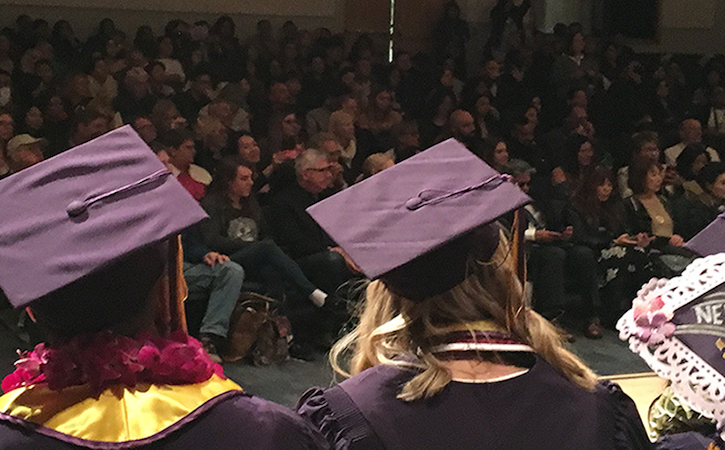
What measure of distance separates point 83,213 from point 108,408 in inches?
11.8

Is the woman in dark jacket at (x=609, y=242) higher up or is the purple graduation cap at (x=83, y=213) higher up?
the purple graduation cap at (x=83, y=213)

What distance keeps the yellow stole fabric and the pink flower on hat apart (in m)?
0.84

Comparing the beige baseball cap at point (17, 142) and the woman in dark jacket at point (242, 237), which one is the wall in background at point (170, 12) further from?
the woman in dark jacket at point (242, 237)

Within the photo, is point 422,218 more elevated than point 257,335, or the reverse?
point 422,218

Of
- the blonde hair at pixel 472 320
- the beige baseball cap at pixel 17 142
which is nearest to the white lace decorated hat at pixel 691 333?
the blonde hair at pixel 472 320

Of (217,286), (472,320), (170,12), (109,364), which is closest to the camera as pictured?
(109,364)

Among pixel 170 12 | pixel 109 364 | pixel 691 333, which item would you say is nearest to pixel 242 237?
pixel 691 333

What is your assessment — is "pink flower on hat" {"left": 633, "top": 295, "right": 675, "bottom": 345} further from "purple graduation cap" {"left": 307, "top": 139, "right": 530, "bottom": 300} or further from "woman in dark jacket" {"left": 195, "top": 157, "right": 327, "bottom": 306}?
"woman in dark jacket" {"left": 195, "top": 157, "right": 327, "bottom": 306}

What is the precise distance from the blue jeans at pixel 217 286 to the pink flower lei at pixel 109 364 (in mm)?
3183

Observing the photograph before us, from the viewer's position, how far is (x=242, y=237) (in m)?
4.79

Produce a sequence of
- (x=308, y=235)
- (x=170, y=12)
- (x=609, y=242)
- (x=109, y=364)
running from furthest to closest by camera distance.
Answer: (x=170, y=12) → (x=609, y=242) → (x=308, y=235) → (x=109, y=364)

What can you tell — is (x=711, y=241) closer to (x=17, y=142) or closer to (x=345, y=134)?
(x=17, y=142)

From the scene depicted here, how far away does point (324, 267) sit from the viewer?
4879 millimetres

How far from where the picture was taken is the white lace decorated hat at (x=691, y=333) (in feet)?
4.97
